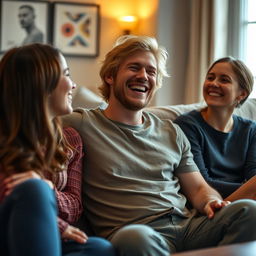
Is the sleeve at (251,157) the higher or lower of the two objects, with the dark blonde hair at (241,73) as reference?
lower

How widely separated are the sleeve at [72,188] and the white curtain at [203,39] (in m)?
2.49

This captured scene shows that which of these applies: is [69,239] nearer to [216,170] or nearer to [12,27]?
[216,170]

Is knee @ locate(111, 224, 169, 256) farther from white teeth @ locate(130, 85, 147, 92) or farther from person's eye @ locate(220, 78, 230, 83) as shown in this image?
person's eye @ locate(220, 78, 230, 83)

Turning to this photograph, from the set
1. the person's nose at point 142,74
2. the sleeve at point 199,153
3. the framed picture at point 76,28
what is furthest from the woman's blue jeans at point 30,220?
the framed picture at point 76,28

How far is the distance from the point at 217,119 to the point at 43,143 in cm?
121

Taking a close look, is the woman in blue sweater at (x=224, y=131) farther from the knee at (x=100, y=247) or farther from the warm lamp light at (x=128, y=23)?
the warm lamp light at (x=128, y=23)

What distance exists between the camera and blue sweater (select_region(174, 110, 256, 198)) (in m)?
2.29


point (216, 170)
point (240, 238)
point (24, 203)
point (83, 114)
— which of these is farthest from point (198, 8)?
point (24, 203)

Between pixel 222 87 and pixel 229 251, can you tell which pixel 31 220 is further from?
pixel 222 87

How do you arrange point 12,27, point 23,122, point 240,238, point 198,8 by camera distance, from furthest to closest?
point 12,27, point 198,8, point 240,238, point 23,122

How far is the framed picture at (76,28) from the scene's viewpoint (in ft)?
16.2

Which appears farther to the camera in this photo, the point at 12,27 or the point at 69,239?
the point at 12,27

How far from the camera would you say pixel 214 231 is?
5.95ft

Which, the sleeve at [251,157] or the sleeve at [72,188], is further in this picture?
the sleeve at [251,157]
